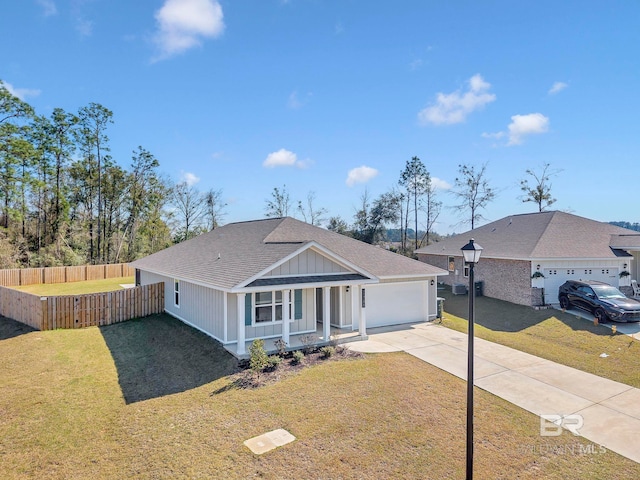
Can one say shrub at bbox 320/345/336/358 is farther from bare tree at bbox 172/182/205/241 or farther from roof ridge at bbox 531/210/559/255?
bare tree at bbox 172/182/205/241

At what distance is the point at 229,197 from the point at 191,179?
5302 millimetres

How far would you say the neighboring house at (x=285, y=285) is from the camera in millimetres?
12289

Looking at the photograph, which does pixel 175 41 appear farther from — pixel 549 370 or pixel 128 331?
pixel 549 370

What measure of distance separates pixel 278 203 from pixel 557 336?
34.5 m

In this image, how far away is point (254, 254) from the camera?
45.5ft

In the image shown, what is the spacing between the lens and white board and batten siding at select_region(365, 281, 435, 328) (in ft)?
53.0

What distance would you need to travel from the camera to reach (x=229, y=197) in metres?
47.9

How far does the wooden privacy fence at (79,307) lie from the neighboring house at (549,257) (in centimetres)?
1867

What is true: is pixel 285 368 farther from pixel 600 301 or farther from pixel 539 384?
pixel 600 301

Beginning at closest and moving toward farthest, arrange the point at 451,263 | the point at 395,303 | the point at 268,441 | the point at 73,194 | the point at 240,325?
the point at 268,441 < the point at 240,325 < the point at 395,303 < the point at 451,263 < the point at 73,194

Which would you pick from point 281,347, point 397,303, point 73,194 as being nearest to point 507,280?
point 397,303

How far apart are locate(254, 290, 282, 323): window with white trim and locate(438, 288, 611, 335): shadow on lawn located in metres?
9.85

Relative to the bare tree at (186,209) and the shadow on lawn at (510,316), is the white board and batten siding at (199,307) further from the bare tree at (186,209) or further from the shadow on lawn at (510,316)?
the bare tree at (186,209)

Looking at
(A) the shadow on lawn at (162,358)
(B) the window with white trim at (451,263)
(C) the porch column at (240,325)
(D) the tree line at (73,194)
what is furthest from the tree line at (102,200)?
(C) the porch column at (240,325)
